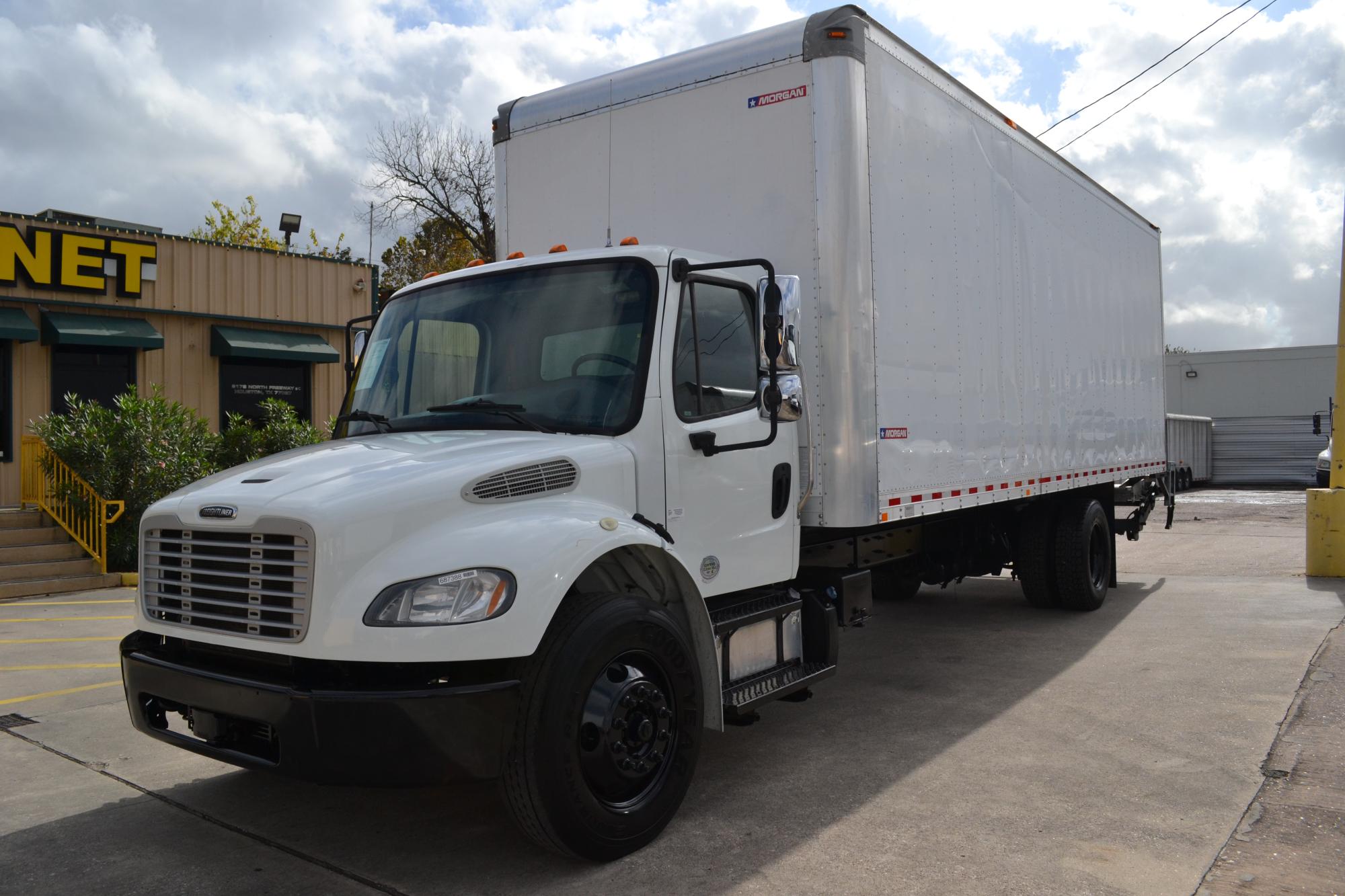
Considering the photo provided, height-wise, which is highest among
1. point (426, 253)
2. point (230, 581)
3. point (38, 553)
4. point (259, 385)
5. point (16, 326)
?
point (426, 253)

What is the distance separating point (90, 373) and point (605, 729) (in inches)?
660

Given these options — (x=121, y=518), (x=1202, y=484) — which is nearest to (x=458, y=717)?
(x=121, y=518)

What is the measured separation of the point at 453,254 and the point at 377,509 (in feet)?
135

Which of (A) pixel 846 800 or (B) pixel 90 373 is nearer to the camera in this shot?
(A) pixel 846 800

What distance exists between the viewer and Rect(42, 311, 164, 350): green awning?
55.1 ft

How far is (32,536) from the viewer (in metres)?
14.1

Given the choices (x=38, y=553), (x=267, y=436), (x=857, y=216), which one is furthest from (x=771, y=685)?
(x=267, y=436)

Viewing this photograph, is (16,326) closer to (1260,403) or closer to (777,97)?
(777,97)

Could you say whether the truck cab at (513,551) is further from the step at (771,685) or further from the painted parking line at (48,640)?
the painted parking line at (48,640)

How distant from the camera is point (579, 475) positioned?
4.26 metres

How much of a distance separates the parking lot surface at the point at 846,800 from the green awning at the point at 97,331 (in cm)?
1029

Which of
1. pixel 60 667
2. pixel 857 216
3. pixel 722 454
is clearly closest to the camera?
pixel 722 454

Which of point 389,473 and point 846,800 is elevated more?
point 389,473

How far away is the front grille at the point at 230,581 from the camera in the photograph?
12.0ft
